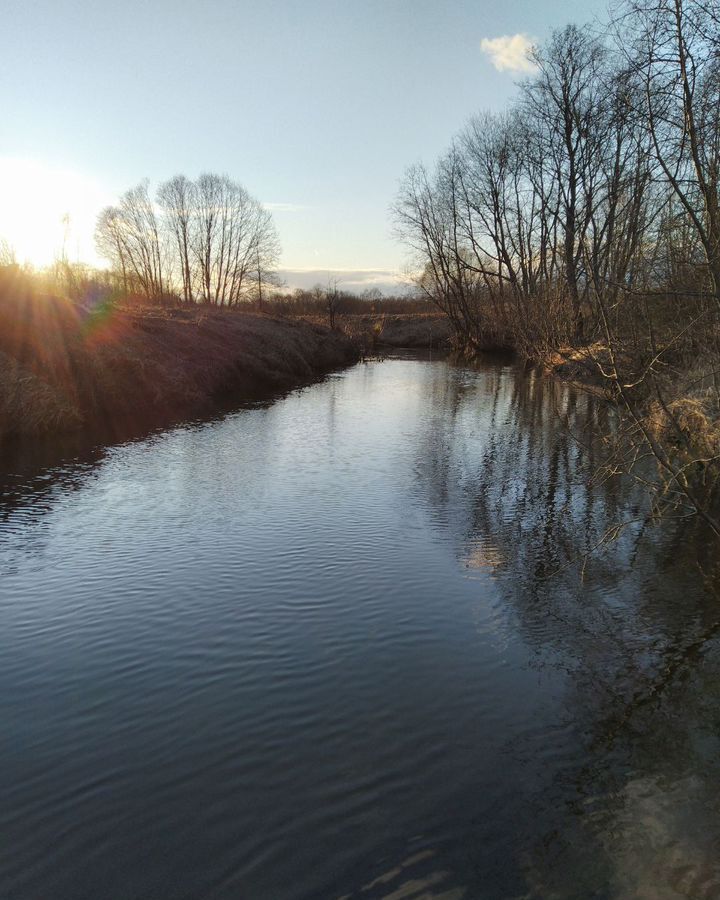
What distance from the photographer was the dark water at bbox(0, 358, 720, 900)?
4473mm

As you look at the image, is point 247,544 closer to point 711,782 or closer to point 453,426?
point 711,782

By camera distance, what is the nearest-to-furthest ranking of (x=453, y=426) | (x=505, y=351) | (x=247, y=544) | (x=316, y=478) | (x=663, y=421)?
(x=247, y=544)
(x=663, y=421)
(x=316, y=478)
(x=453, y=426)
(x=505, y=351)

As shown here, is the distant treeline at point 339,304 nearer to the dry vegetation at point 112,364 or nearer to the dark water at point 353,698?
the dry vegetation at point 112,364

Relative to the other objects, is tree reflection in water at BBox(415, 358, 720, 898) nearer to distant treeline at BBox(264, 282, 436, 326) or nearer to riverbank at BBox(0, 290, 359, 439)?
riverbank at BBox(0, 290, 359, 439)

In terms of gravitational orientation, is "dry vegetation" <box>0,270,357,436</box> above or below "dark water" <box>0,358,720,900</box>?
above

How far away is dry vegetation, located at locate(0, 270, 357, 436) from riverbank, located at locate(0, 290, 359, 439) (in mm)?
41

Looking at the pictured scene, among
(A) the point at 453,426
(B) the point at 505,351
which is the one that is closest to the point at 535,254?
(B) the point at 505,351

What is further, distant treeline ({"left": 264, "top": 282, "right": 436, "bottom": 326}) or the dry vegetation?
distant treeline ({"left": 264, "top": 282, "right": 436, "bottom": 326})

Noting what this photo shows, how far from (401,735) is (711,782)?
2.64m

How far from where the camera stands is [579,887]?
4.17 metres

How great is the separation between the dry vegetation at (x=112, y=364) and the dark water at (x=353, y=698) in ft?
24.1

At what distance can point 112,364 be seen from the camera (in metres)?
24.0

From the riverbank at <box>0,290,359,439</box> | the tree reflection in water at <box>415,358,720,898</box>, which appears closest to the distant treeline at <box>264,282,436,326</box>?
the riverbank at <box>0,290,359,439</box>

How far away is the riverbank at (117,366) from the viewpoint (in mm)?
19406
